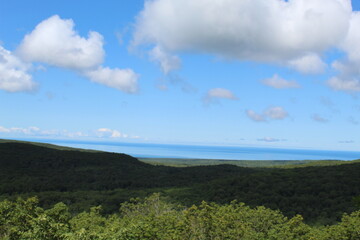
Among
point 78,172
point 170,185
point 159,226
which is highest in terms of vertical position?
point 159,226

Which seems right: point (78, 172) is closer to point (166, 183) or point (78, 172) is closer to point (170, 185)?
point (166, 183)

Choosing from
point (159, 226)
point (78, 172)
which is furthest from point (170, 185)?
point (159, 226)

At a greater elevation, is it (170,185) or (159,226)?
(159,226)

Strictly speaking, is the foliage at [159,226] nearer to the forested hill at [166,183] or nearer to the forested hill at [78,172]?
the forested hill at [166,183]

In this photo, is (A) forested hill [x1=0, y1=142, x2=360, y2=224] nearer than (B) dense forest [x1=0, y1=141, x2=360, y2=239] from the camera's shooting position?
No

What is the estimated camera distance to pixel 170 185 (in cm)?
14162

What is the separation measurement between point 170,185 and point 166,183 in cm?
341

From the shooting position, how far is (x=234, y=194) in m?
106

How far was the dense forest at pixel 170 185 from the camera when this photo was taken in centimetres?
9069

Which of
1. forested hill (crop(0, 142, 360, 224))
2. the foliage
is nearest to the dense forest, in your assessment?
forested hill (crop(0, 142, 360, 224))

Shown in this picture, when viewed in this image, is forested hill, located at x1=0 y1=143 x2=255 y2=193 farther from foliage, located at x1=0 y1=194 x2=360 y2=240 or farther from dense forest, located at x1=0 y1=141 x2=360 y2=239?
foliage, located at x1=0 y1=194 x2=360 y2=240

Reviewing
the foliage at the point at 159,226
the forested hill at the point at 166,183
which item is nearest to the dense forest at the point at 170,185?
the forested hill at the point at 166,183

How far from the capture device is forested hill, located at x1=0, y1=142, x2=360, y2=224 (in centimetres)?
9481

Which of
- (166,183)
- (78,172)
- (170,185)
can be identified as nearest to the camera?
(170,185)
